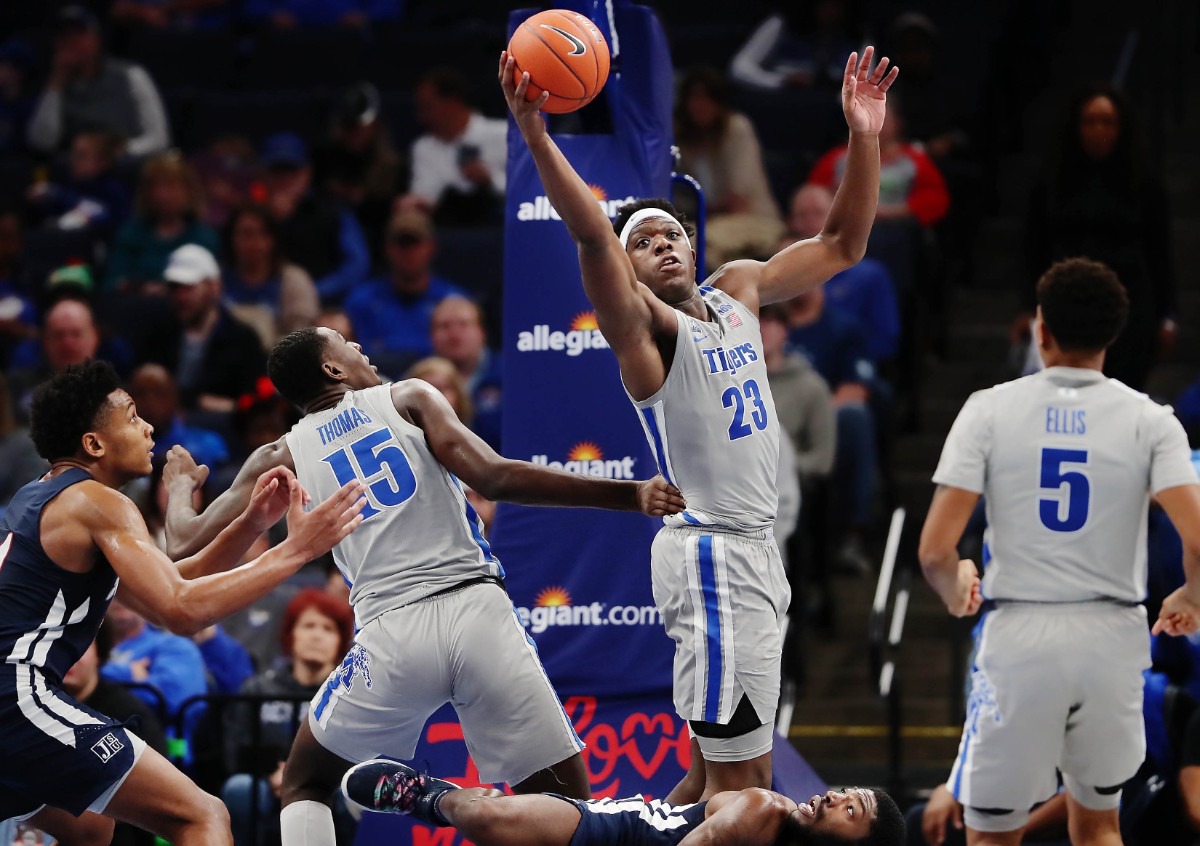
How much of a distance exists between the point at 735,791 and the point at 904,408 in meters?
5.69

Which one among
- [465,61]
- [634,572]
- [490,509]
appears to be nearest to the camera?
[634,572]

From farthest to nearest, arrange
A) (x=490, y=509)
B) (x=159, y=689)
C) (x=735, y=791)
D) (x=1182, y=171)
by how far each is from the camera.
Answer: (x=1182, y=171), (x=490, y=509), (x=159, y=689), (x=735, y=791)

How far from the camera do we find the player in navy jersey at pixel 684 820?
5.65 meters

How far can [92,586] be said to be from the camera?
5.90 meters

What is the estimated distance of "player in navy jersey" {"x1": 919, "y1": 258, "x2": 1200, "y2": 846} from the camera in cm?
605

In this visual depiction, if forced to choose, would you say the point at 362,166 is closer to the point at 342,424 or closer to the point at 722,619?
the point at 342,424

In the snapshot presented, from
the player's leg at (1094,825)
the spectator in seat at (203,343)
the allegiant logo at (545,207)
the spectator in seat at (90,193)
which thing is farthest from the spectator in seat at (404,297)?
the player's leg at (1094,825)

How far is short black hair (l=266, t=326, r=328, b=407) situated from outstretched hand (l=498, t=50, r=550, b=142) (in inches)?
41.7

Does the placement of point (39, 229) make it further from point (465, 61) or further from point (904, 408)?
point (904, 408)

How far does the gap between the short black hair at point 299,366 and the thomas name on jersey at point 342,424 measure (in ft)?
0.52

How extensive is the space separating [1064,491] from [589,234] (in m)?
1.80

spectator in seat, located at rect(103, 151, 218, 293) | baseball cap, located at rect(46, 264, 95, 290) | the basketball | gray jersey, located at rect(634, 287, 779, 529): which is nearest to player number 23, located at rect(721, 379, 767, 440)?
gray jersey, located at rect(634, 287, 779, 529)

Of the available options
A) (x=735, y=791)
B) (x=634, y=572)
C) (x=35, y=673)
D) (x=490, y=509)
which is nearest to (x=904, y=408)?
(x=490, y=509)

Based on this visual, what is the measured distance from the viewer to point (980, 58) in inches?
491
